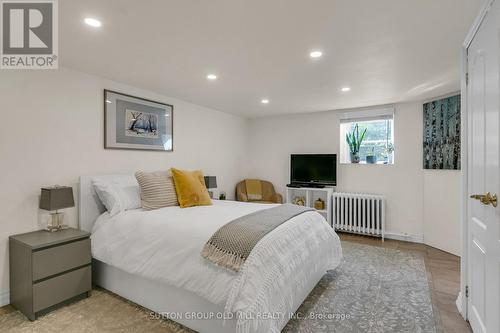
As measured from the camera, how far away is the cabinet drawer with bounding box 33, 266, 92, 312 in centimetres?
209

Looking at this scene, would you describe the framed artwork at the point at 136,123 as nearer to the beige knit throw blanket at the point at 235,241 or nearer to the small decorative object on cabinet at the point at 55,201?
the small decorative object on cabinet at the point at 55,201

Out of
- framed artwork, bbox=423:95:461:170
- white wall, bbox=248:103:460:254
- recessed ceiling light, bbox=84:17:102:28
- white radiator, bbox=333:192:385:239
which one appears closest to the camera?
recessed ceiling light, bbox=84:17:102:28

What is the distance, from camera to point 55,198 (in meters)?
2.33

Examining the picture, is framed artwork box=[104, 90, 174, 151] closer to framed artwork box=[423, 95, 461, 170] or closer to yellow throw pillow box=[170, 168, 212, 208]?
yellow throw pillow box=[170, 168, 212, 208]

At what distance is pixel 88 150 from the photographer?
9.43ft

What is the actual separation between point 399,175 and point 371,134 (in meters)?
0.86

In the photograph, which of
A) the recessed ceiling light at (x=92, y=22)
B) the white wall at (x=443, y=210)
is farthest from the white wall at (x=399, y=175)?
the recessed ceiling light at (x=92, y=22)

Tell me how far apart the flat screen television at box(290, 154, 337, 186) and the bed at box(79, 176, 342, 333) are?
206cm

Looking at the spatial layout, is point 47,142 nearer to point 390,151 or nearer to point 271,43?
point 271,43

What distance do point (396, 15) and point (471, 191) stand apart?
4.60 feet

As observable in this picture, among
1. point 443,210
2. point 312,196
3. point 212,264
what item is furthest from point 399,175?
point 212,264

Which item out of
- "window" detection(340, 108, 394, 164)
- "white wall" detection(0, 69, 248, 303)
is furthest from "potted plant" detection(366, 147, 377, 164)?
"white wall" detection(0, 69, 248, 303)

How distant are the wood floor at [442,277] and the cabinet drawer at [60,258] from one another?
10.2ft

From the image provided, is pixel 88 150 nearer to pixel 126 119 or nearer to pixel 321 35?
pixel 126 119
